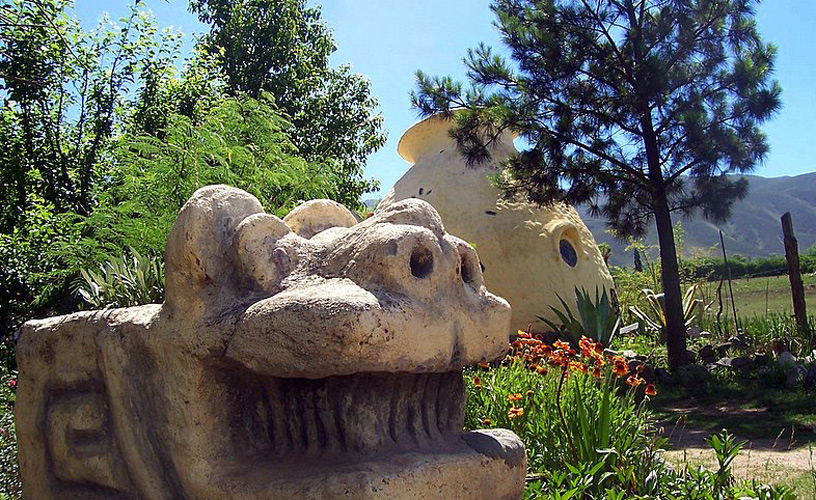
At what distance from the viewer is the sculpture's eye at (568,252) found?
1116 centimetres

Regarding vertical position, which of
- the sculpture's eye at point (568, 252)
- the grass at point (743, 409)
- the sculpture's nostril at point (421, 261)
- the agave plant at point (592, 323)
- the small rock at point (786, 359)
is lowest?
the grass at point (743, 409)

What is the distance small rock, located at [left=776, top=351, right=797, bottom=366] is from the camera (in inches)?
330

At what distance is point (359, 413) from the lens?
5.79ft

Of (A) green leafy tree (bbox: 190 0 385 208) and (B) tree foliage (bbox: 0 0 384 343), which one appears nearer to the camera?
(B) tree foliage (bbox: 0 0 384 343)

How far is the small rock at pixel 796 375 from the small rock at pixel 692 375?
3.01 feet

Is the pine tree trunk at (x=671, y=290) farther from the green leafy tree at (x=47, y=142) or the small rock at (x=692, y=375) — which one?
the green leafy tree at (x=47, y=142)

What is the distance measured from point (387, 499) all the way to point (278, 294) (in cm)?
55

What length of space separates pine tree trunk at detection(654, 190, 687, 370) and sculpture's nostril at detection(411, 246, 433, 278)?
320 inches

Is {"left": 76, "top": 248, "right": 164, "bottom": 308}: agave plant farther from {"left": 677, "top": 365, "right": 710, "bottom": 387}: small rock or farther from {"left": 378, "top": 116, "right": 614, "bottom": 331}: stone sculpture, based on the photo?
{"left": 677, "top": 365, "right": 710, "bottom": 387}: small rock

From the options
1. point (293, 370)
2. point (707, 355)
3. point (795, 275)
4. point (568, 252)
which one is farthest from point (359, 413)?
point (568, 252)

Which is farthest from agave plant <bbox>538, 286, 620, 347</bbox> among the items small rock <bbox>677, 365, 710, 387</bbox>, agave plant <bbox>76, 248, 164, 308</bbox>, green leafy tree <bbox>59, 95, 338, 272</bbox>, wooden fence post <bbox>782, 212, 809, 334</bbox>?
agave plant <bbox>76, 248, 164, 308</bbox>

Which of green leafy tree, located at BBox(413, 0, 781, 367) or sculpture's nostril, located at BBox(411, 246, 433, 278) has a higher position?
Result: green leafy tree, located at BBox(413, 0, 781, 367)

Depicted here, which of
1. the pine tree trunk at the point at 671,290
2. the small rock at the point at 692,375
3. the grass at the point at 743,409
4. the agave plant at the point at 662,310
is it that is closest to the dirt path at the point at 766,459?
the grass at the point at 743,409

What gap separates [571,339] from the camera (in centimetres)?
967
